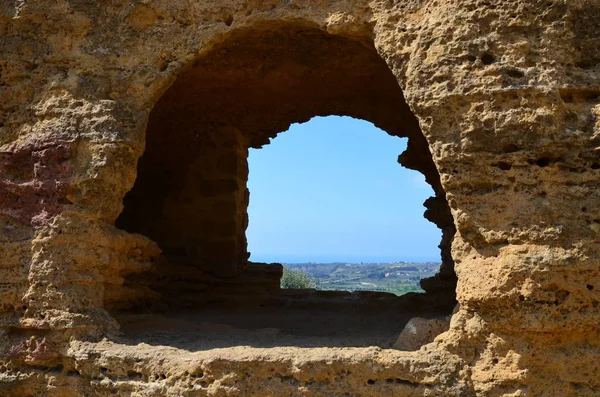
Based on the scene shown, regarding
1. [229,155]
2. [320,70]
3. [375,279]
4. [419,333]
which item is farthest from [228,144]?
[375,279]

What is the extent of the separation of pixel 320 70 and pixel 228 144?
1748 mm

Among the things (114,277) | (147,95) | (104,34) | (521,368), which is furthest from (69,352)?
(521,368)

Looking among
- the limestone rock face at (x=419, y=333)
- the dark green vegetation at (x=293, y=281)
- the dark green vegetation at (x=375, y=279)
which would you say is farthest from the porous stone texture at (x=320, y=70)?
the dark green vegetation at (x=375, y=279)

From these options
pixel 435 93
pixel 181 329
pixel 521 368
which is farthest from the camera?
pixel 181 329

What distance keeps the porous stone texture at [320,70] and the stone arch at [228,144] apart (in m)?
0.17

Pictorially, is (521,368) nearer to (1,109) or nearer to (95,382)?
(95,382)

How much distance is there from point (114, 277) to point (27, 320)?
629 millimetres

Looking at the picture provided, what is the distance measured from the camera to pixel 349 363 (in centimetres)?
350

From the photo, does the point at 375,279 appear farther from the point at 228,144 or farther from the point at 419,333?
the point at 419,333

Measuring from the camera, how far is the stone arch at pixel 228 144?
5625 mm

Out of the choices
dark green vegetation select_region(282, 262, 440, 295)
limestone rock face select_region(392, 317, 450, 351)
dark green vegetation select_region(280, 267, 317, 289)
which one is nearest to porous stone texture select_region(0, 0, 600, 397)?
limestone rock face select_region(392, 317, 450, 351)

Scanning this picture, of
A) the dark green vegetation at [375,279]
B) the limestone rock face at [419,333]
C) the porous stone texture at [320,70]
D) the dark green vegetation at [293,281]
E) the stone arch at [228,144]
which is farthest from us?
the dark green vegetation at [375,279]

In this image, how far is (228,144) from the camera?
6844mm

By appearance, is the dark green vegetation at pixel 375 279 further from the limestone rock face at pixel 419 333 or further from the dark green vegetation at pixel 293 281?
the limestone rock face at pixel 419 333
